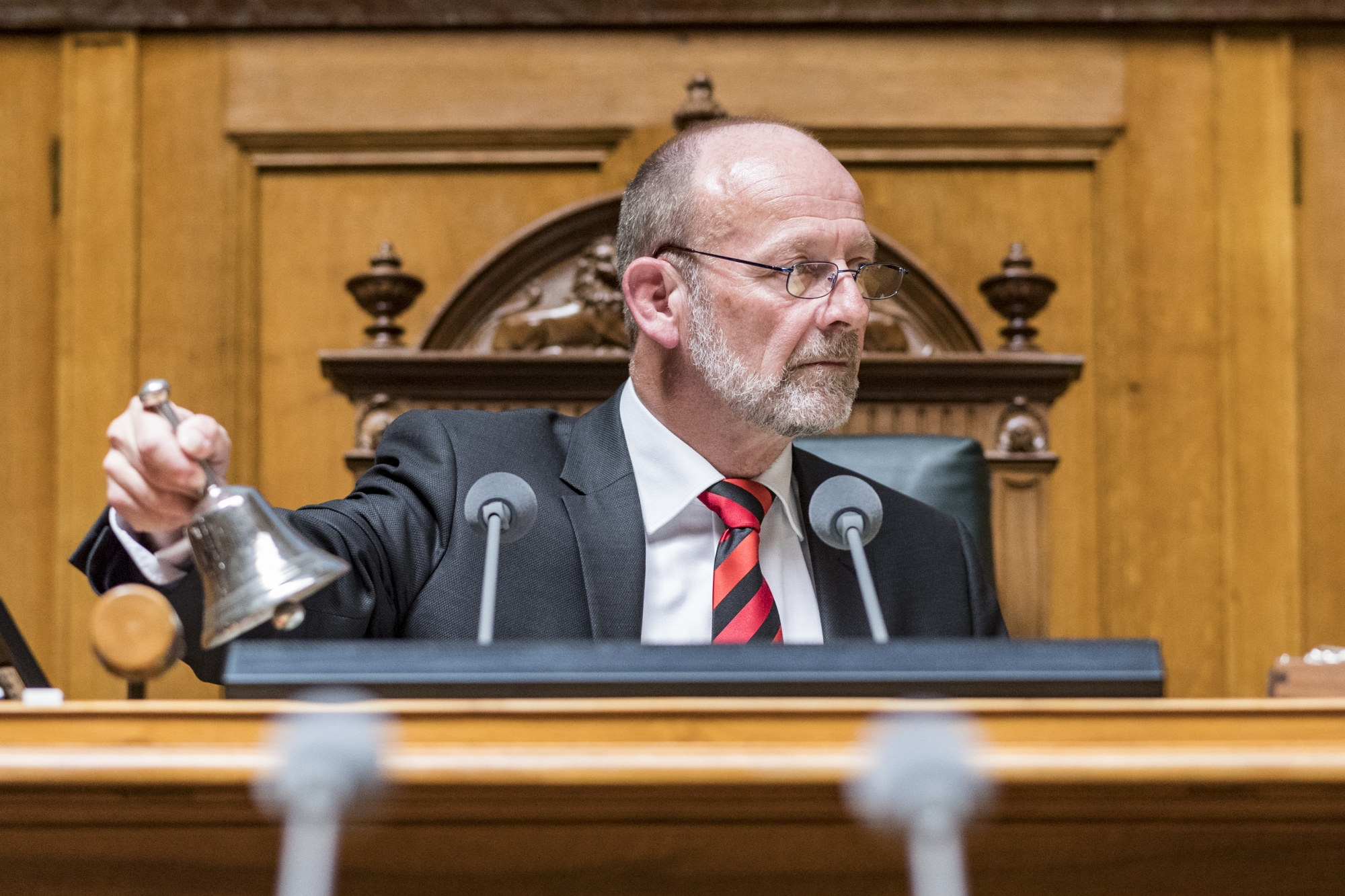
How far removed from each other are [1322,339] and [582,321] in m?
1.55

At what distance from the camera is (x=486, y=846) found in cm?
57

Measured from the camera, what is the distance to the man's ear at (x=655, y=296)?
147cm

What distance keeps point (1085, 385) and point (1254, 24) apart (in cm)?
81

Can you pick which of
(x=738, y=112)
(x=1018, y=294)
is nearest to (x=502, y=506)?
(x=1018, y=294)

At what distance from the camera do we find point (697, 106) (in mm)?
2006

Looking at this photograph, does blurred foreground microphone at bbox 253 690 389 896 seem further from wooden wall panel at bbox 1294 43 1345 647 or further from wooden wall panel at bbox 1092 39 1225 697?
wooden wall panel at bbox 1294 43 1345 647

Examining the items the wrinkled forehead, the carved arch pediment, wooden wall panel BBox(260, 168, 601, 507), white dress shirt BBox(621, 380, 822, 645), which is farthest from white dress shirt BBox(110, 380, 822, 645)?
wooden wall panel BBox(260, 168, 601, 507)

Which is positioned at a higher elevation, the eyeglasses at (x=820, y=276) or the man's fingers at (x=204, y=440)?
the eyeglasses at (x=820, y=276)

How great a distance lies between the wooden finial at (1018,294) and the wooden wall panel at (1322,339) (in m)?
0.86

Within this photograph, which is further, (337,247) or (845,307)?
(337,247)

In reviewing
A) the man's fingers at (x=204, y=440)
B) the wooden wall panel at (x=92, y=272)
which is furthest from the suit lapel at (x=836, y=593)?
the wooden wall panel at (x=92, y=272)

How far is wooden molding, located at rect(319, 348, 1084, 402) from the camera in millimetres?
1803

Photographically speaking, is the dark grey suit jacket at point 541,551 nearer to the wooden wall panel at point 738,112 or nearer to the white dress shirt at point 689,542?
the white dress shirt at point 689,542

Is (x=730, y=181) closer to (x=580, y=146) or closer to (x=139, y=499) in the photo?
(x=139, y=499)
